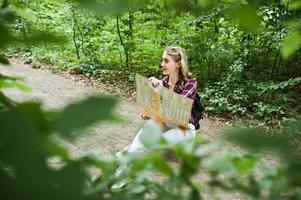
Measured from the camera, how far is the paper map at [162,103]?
13.1ft

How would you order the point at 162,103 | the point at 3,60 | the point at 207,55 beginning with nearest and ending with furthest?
1. the point at 3,60
2. the point at 162,103
3. the point at 207,55

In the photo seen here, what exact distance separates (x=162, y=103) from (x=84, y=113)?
350 centimetres

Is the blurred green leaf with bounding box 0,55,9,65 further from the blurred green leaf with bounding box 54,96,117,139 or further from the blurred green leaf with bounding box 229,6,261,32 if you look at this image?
the blurred green leaf with bounding box 229,6,261,32

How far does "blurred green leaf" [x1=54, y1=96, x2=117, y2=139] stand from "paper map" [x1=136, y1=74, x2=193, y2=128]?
333 centimetres

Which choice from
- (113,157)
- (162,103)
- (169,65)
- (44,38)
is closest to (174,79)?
(169,65)

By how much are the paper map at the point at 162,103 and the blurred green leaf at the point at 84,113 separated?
3.33 m

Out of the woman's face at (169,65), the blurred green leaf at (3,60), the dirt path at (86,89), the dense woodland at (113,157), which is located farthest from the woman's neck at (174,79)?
the blurred green leaf at (3,60)

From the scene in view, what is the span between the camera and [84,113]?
61 centimetres

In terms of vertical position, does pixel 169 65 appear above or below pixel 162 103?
above

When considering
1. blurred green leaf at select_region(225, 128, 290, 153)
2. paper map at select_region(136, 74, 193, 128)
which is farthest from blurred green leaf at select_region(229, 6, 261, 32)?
paper map at select_region(136, 74, 193, 128)

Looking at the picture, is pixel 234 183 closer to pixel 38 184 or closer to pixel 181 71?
pixel 38 184

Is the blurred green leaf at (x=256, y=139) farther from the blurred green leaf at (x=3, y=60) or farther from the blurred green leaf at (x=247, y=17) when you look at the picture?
the blurred green leaf at (x=3, y=60)

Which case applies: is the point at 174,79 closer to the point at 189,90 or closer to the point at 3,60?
the point at 189,90

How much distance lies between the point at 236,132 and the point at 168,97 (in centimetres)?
336
